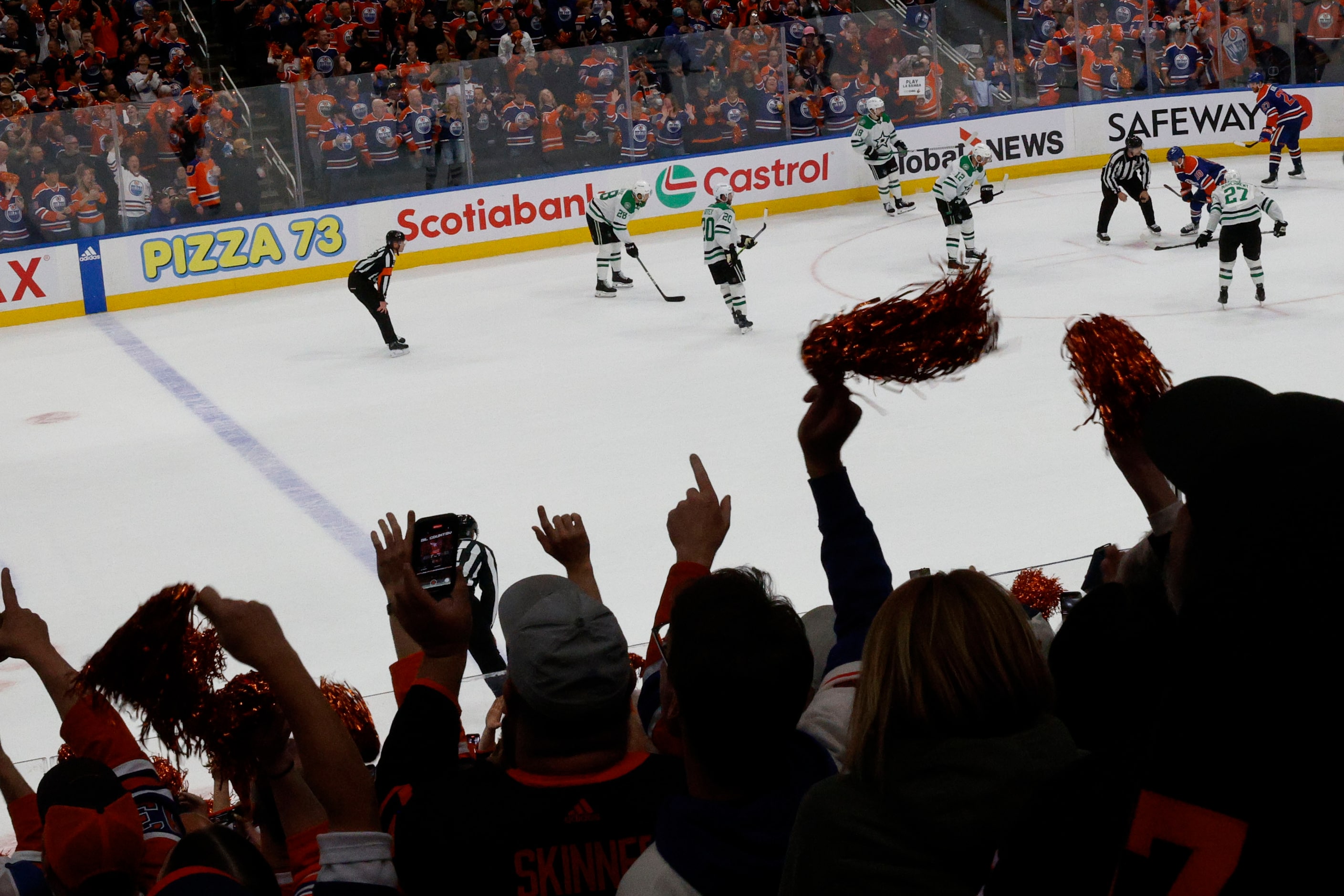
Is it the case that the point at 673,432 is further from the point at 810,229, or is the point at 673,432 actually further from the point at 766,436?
the point at 810,229

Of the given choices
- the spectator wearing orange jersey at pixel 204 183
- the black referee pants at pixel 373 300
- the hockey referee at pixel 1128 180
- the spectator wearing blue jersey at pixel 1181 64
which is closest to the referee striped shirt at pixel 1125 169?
the hockey referee at pixel 1128 180

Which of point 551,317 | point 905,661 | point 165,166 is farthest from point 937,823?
point 165,166

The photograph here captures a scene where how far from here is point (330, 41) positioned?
17.4m

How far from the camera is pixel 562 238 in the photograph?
1677cm

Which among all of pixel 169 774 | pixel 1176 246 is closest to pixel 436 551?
pixel 169 774

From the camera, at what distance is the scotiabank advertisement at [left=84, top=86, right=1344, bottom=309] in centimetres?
1504

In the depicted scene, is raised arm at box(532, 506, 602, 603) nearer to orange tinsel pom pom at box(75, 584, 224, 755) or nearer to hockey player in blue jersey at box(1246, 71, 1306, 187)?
orange tinsel pom pom at box(75, 584, 224, 755)

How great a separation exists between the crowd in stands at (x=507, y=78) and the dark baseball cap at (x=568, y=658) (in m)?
13.7

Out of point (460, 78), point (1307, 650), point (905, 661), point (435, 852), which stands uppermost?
point (460, 78)

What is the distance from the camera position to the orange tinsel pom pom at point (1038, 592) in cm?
388

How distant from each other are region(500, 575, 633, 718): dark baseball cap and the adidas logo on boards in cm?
13

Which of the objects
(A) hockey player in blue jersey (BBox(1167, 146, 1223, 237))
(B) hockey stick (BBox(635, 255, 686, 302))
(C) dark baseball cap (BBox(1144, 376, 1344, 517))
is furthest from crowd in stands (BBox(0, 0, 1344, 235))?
(C) dark baseball cap (BBox(1144, 376, 1344, 517))

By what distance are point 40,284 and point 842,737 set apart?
13914 mm

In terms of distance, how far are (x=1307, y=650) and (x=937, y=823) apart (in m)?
0.53
